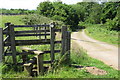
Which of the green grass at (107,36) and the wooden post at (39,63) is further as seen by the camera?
the green grass at (107,36)

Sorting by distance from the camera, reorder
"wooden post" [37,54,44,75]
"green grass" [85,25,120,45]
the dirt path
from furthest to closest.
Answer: "green grass" [85,25,120,45] < the dirt path < "wooden post" [37,54,44,75]

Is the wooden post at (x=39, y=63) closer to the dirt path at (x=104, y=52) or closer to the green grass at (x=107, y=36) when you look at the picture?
the dirt path at (x=104, y=52)

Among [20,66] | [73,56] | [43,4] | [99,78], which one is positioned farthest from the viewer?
[43,4]


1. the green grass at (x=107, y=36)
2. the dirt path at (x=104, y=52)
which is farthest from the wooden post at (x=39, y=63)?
the green grass at (x=107, y=36)

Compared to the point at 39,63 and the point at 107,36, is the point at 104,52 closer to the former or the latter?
the point at 39,63

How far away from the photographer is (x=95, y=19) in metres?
53.9

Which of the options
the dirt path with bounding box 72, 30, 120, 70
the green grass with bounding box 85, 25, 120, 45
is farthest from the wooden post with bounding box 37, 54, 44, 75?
the green grass with bounding box 85, 25, 120, 45

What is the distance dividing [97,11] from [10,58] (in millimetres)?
50584

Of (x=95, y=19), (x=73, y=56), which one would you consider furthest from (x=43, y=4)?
(x=73, y=56)

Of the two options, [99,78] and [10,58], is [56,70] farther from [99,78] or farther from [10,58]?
[10,58]

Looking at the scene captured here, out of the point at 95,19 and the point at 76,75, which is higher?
the point at 95,19

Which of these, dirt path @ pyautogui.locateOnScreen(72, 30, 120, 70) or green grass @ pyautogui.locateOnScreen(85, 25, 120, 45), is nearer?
dirt path @ pyautogui.locateOnScreen(72, 30, 120, 70)

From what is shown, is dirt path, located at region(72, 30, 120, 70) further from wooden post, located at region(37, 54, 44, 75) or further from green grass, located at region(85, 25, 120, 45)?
green grass, located at region(85, 25, 120, 45)

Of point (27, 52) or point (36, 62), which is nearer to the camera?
point (36, 62)
